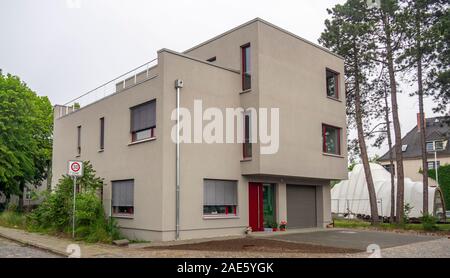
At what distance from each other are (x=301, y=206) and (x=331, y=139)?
11.8 ft

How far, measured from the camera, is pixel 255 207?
18.7 meters

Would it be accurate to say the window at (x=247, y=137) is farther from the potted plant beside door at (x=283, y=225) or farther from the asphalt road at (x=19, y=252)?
the asphalt road at (x=19, y=252)

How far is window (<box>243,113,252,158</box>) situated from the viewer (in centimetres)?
1817

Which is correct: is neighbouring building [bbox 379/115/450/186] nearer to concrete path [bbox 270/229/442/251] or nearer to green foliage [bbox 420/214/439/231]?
green foliage [bbox 420/214/439/231]

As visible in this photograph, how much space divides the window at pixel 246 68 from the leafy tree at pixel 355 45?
941 centimetres

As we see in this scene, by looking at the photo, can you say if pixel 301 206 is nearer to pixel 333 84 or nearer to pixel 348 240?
pixel 348 240

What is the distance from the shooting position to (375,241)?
50.9ft

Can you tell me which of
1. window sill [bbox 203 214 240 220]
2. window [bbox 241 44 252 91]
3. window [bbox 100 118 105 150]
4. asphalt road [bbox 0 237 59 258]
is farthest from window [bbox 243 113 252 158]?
asphalt road [bbox 0 237 59 258]

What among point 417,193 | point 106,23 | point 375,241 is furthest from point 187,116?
point 417,193

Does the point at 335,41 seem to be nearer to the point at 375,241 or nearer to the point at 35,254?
the point at 375,241

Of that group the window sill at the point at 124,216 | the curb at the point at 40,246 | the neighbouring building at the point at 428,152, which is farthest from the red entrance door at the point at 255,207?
the neighbouring building at the point at 428,152

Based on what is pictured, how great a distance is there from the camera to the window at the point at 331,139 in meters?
21.4

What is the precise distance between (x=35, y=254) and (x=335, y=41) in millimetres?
20226

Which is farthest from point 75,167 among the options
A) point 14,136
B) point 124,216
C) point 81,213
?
point 14,136
